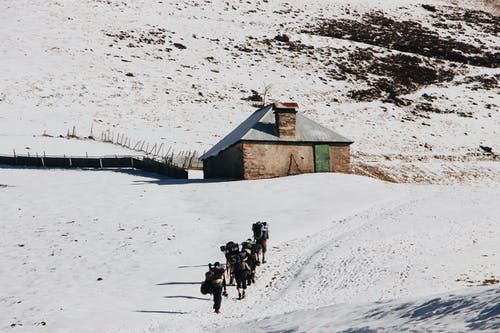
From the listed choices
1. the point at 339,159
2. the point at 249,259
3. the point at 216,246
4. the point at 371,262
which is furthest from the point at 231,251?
the point at 339,159

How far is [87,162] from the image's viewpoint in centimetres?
4062

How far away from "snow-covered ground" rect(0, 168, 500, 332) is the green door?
7.46ft

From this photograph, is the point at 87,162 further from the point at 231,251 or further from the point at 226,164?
the point at 231,251

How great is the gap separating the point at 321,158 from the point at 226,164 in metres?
5.92

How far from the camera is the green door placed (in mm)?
36094

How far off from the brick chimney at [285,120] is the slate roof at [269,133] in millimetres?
330

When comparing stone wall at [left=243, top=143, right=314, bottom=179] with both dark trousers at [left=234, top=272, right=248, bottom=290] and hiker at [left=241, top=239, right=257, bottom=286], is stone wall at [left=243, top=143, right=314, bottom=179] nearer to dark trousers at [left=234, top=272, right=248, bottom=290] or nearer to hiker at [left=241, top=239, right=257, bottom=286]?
hiker at [left=241, top=239, right=257, bottom=286]

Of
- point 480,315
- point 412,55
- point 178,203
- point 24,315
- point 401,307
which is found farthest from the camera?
point 412,55

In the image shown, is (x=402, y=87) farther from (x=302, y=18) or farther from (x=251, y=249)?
(x=251, y=249)

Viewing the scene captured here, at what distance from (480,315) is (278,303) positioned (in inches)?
270

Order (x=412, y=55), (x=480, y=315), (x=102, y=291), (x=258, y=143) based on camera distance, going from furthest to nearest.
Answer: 1. (x=412, y=55)
2. (x=258, y=143)
3. (x=102, y=291)
4. (x=480, y=315)

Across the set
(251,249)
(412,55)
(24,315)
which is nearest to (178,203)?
(251,249)

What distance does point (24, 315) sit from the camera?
15.1m

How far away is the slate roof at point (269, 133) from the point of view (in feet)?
115
